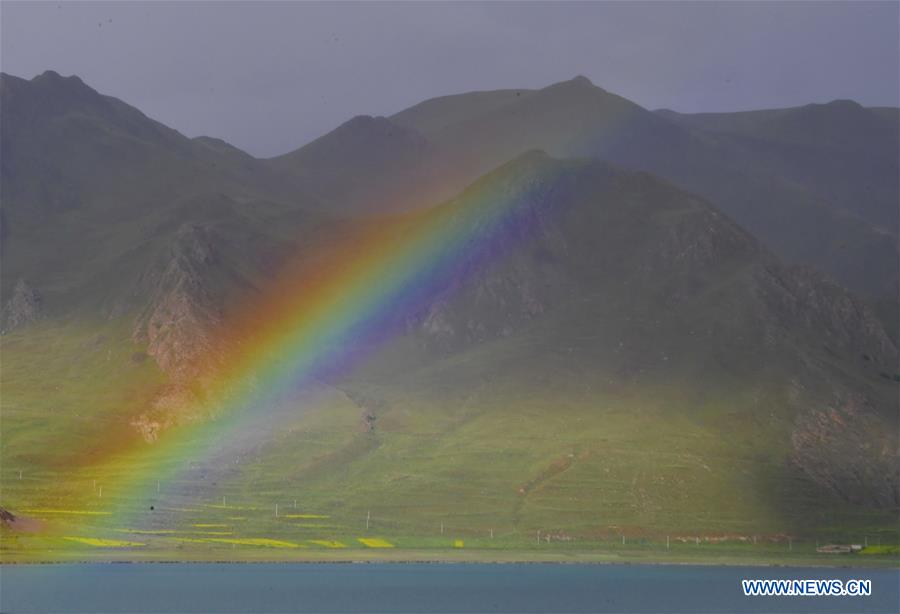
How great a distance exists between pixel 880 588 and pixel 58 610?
121760 millimetres

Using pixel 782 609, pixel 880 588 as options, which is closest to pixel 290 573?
pixel 782 609

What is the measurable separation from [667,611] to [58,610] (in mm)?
69232

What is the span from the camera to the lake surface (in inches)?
5910

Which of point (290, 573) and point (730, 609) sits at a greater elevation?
point (290, 573)

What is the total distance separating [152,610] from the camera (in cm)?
14362

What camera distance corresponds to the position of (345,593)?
545ft

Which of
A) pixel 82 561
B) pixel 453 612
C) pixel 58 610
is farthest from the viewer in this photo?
pixel 82 561

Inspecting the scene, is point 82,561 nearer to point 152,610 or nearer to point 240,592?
point 240,592

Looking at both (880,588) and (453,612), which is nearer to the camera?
(453,612)

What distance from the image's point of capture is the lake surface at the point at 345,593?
493ft

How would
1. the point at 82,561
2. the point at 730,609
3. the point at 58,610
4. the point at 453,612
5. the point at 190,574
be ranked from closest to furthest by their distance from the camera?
the point at 58,610
the point at 453,612
the point at 730,609
the point at 190,574
the point at 82,561

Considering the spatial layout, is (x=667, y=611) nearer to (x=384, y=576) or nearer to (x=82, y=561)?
(x=384, y=576)

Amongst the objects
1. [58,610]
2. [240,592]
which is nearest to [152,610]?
[58,610]

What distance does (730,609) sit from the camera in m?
161
